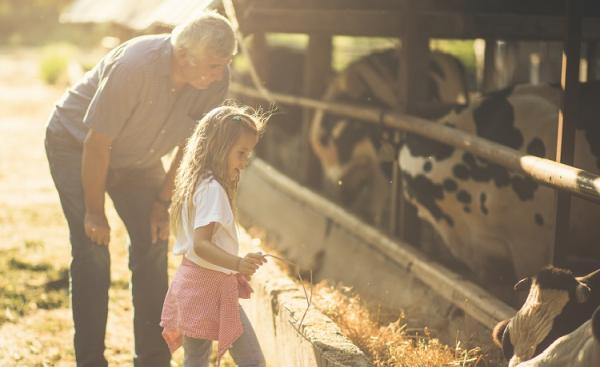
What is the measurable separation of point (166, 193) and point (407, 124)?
5.97 feet

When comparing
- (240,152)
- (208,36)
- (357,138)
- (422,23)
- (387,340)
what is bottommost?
(387,340)

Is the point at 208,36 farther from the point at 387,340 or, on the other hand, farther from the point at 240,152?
the point at 387,340

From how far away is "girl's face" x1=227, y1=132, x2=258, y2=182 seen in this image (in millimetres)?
3279

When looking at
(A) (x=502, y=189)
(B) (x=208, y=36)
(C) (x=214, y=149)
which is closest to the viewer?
(C) (x=214, y=149)

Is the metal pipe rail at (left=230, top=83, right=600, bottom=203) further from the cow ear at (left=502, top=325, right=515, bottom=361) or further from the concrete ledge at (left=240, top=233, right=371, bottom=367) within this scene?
the concrete ledge at (left=240, top=233, right=371, bottom=367)

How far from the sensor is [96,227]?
12.4 ft

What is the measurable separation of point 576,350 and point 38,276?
14.7 feet

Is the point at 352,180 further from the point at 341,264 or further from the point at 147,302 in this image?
the point at 147,302

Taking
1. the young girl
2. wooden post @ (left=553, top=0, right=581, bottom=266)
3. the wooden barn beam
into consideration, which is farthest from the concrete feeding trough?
the wooden barn beam

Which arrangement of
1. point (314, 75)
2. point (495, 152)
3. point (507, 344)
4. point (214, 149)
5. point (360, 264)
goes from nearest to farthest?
point (507, 344) → point (214, 149) → point (495, 152) → point (360, 264) → point (314, 75)

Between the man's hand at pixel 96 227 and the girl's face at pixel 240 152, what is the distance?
762mm

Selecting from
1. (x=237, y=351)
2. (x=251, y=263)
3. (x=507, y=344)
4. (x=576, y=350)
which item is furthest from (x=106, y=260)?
(x=576, y=350)

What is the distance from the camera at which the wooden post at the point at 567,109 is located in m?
3.74

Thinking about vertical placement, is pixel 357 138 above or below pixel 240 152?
below
